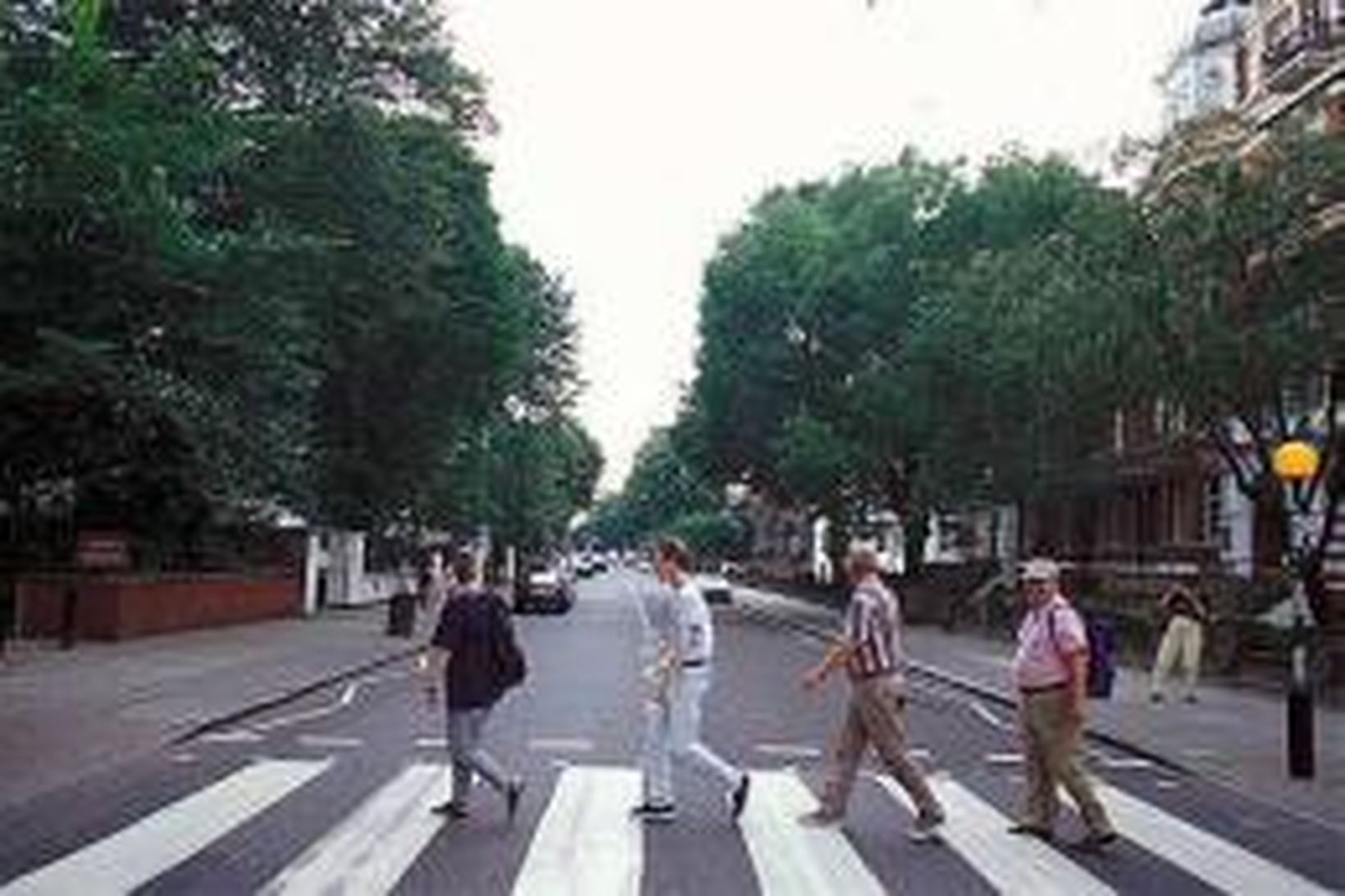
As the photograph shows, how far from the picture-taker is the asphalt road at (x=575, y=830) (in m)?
10.9

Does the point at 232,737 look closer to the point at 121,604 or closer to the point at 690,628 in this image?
the point at 690,628

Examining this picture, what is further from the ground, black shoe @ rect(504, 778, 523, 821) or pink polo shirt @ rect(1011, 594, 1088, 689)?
pink polo shirt @ rect(1011, 594, 1088, 689)

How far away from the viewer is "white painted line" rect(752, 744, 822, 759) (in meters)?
18.7

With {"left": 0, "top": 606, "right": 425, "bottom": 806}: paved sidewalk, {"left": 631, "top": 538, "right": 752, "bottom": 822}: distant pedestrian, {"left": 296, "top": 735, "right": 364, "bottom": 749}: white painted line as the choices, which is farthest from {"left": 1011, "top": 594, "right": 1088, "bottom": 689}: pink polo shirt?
{"left": 296, "top": 735, "right": 364, "bottom": 749}: white painted line

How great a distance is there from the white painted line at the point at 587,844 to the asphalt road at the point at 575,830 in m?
0.03

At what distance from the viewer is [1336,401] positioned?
32.9 m

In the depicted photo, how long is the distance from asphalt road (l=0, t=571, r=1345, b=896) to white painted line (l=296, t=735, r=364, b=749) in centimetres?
7

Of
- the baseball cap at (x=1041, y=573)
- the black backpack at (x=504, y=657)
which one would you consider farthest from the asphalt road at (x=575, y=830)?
the baseball cap at (x=1041, y=573)

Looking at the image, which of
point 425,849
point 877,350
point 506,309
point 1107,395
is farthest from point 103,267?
point 877,350

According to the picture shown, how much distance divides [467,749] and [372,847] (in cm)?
142

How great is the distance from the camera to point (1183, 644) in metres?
28.1

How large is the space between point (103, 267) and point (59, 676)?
7.93 metres

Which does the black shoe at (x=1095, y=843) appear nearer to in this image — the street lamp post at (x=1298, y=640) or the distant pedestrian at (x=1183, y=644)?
the street lamp post at (x=1298, y=640)

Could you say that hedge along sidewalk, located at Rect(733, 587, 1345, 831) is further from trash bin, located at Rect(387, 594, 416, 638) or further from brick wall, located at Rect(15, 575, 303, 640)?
brick wall, located at Rect(15, 575, 303, 640)
